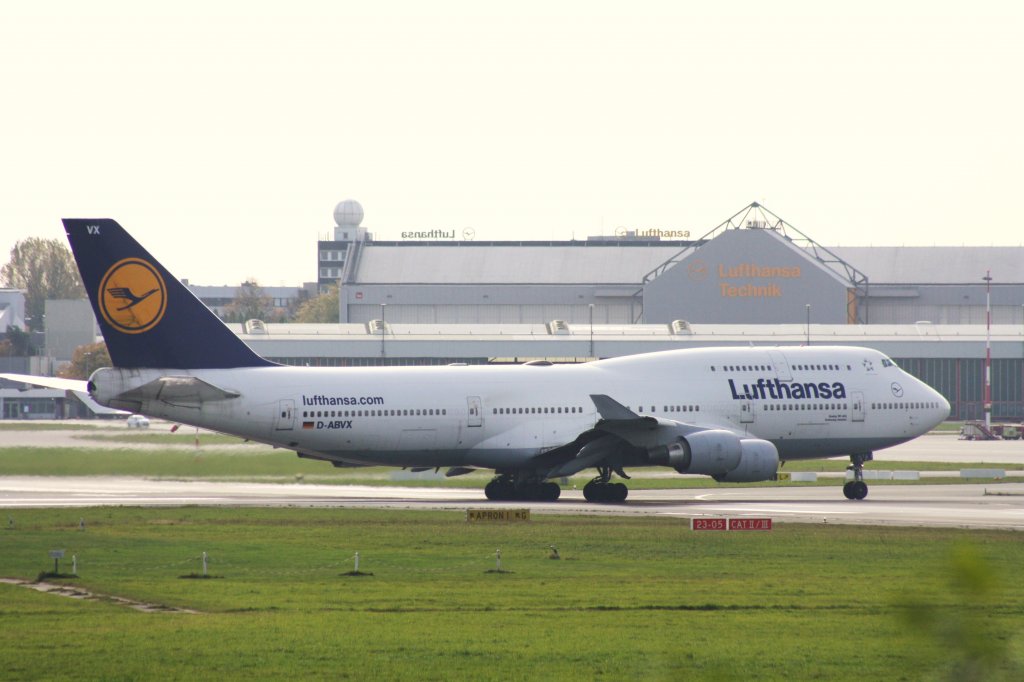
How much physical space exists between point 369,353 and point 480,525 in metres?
79.8

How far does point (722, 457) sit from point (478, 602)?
75.9 feet

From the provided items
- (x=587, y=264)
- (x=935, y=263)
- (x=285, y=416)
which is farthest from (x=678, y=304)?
(x=285, y=416)

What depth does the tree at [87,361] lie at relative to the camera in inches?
5236

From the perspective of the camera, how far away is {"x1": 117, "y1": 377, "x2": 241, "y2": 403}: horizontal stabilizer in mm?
45062

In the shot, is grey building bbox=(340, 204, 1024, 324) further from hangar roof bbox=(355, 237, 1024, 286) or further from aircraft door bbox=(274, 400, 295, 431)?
aircraft door bbox=(274, 400, 295, 431)

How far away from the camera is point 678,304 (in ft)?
473

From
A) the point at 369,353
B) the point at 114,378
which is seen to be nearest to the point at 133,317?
the point at 114,378

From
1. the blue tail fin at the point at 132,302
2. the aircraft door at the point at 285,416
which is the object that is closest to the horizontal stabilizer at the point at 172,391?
the blue tail fin at the point at 132,302

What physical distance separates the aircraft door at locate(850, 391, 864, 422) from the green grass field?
46.9 feet

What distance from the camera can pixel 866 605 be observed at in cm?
2452

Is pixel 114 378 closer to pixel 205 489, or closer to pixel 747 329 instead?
pixel 205 489

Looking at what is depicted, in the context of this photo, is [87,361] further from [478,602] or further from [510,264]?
[478,602]

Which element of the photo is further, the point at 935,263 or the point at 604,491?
the point at 935,263

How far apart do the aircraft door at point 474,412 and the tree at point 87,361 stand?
3370 inches
